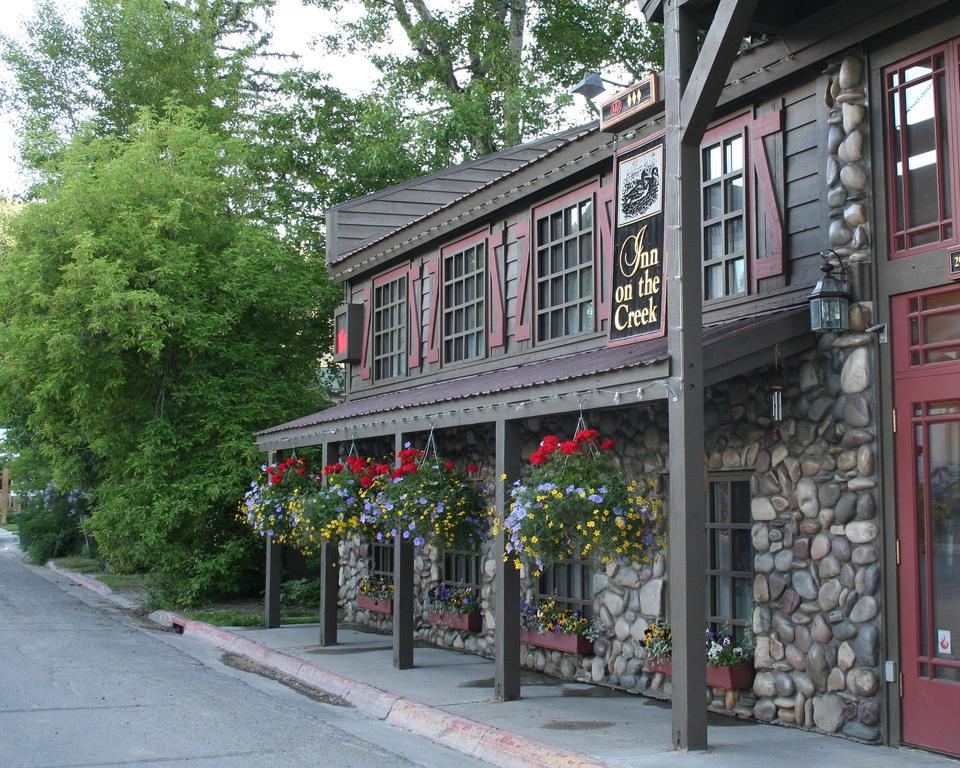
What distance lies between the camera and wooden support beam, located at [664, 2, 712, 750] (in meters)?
6.70

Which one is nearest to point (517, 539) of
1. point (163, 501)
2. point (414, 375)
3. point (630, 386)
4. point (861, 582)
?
point (630, 386)

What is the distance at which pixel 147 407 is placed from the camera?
17.6 metres

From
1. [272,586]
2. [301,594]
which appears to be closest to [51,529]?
[301,594]

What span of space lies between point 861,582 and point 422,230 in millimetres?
8837

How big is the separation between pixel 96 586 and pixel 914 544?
1885 centimetres

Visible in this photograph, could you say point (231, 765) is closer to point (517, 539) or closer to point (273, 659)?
point (517, 539)

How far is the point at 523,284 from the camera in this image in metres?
11.8

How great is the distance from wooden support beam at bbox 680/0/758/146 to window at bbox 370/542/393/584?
8.43 m

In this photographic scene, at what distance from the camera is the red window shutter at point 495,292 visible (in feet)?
40.1

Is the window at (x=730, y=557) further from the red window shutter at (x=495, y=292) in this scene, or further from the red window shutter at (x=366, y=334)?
the red window shutter at (x=366, y=334)

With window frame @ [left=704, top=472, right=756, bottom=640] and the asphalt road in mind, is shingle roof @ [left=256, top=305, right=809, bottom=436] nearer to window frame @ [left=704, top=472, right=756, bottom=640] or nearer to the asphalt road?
window frame @ [left=704, top=472, right=756, bottom=640]

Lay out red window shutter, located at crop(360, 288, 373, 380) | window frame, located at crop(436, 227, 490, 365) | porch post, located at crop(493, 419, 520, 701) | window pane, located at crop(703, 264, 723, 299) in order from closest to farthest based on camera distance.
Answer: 1. window pane, located at crop(703, 264, 723, 299)
2. porch post, located at crop(493, 419, 520, 701)
3. window frame, located at crop(436, 227, 490, 365)
4. red window shutter, located at crop(360, 288, 373, 380)

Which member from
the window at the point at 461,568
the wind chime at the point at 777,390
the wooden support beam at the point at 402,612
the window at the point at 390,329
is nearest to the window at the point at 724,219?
the wind chime at the point at 777,390

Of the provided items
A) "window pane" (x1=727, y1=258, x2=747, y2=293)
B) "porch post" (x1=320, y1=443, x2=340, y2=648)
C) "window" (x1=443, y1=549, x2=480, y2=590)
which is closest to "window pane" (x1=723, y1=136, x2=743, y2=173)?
"window pane" (x1=727, y1=258, x2=747, y2=293)
